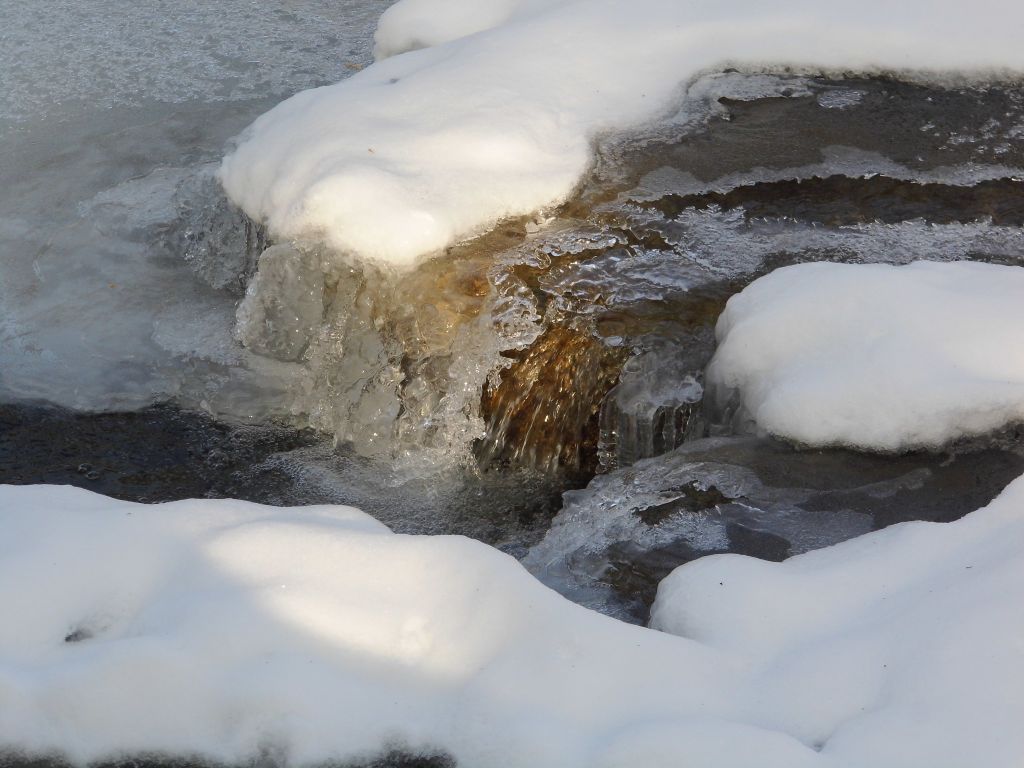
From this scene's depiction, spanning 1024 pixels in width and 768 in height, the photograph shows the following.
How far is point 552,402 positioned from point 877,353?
1000 mm

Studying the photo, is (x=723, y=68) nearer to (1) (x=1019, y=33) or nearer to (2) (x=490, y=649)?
(1) (x=1019, y=33)

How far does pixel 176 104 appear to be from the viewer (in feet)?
17.9

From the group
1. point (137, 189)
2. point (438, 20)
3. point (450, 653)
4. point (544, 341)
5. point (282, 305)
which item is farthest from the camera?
point (137, 189)

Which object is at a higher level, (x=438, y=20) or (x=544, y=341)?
(x=438, y=20)

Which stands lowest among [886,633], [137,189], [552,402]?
[552,402]

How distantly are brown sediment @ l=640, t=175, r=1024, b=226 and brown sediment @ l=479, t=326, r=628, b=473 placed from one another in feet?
2.09

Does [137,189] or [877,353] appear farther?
[137,189]

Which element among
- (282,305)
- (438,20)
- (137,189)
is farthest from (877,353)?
(137,189)

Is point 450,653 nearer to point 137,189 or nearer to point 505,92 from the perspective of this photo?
point 505,92

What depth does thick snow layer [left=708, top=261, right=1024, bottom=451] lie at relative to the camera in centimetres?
261

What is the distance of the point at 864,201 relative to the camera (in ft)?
12.2

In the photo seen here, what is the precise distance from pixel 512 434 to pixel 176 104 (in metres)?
3.06

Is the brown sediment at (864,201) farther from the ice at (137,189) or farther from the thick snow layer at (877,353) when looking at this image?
the ice at (137,189)

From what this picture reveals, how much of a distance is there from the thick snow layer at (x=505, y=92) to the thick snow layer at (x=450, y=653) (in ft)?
5.04
